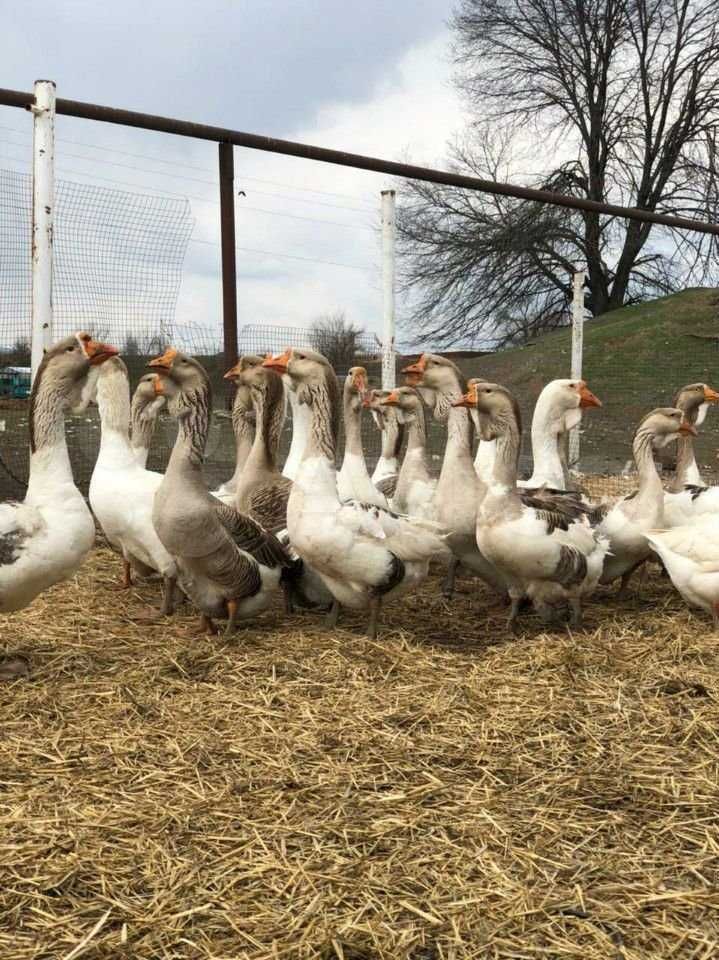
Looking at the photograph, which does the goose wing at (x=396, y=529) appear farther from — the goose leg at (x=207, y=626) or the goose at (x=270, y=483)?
the goose leg at (x=207, y=626)

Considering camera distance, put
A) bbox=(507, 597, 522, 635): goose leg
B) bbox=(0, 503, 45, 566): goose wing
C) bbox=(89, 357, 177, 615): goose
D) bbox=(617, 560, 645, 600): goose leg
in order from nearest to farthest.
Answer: bbox=(0, 503, 45, 566): goose wing → bbox=(507, 597, 522, 635): goose leg → bbox=(89, 357, 177, 615): goose → bbox=(617, 560, 645, 600): goose leg

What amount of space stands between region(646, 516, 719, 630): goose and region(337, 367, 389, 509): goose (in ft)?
6.08

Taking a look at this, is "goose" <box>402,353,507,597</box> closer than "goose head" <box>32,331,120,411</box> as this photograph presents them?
No

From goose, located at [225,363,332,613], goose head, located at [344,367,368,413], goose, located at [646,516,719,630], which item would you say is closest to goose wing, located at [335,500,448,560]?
goose, located at [225,363,332,613]

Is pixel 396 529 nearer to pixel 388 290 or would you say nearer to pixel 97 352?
pixel 97 352

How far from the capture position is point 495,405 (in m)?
5.25

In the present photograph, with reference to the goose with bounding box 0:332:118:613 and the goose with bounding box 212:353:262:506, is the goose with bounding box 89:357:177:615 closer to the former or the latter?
the goose with bounding box 212:353:262:506

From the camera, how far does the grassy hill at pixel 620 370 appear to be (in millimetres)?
13016

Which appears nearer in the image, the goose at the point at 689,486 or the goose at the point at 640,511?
the goose at the point at 640,511

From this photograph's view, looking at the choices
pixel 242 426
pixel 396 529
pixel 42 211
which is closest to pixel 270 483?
pixel 242 426

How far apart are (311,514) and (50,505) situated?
1.34 metres

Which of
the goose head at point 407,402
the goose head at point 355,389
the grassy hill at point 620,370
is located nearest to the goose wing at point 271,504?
the goose head at point 355,389

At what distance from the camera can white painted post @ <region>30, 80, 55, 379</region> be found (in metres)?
6.04

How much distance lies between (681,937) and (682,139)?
85.7ft
